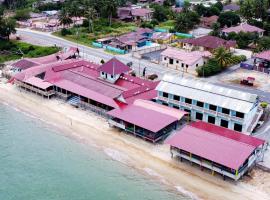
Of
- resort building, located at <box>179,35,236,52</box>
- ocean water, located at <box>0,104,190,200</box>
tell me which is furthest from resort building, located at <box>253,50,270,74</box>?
ocean water, located at <box>0,104,190,200</box>

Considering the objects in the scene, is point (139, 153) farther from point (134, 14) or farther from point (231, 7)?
point (231, 7)

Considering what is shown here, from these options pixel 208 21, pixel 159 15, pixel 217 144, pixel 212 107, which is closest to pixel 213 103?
pixel 212 107

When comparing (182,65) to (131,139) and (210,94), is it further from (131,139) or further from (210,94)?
(131,139)

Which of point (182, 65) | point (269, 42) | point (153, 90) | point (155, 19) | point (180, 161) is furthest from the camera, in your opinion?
point (155, 19)

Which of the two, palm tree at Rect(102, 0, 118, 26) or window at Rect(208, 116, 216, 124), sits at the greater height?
palm tree at Rect(102, 0, 118, 26)

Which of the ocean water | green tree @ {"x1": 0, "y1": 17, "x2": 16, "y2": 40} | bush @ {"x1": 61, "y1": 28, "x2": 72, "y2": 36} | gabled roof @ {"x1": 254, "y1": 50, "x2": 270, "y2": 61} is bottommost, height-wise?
the ocean water

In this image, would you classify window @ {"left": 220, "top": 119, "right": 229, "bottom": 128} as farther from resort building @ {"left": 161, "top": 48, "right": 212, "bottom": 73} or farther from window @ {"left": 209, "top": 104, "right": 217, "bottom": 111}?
resort building @ {"left": 161, "top": 48, "right": 212, "bottom": 73}

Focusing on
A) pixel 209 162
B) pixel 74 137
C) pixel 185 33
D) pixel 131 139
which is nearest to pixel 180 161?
pixel 209 162
